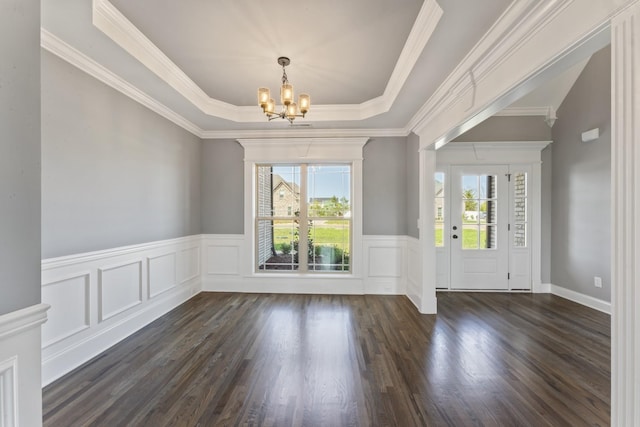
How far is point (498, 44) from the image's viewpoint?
2104mm

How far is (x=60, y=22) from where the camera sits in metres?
2.04

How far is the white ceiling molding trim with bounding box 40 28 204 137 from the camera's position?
2.20 m

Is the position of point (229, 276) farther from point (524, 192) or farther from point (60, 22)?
point (524, 192)

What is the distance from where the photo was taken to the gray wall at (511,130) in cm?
457

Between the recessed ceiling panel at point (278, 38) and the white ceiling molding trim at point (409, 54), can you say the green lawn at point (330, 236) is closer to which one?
the white ceiling molding trim at point (409, 54)

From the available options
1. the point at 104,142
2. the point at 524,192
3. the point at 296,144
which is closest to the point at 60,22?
the point at 104,142

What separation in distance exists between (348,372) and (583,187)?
4.22m

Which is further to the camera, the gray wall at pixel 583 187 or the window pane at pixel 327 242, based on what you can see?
the window pane at pixel 327 242

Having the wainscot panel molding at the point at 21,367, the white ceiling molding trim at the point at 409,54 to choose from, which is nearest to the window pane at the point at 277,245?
the white ceiling molding trim at the point at 409,54

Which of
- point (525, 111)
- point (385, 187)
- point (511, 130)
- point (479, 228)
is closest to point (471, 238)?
point (479, 228)

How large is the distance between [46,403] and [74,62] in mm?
2633

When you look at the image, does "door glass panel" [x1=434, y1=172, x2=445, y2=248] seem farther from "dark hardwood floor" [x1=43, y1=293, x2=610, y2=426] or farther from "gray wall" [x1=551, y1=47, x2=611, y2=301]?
"gray wall" [x1=551, y1=47, x2=611, y2=301]

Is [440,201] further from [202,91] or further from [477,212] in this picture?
[202,91]

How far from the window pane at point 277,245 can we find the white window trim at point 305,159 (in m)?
0.19
